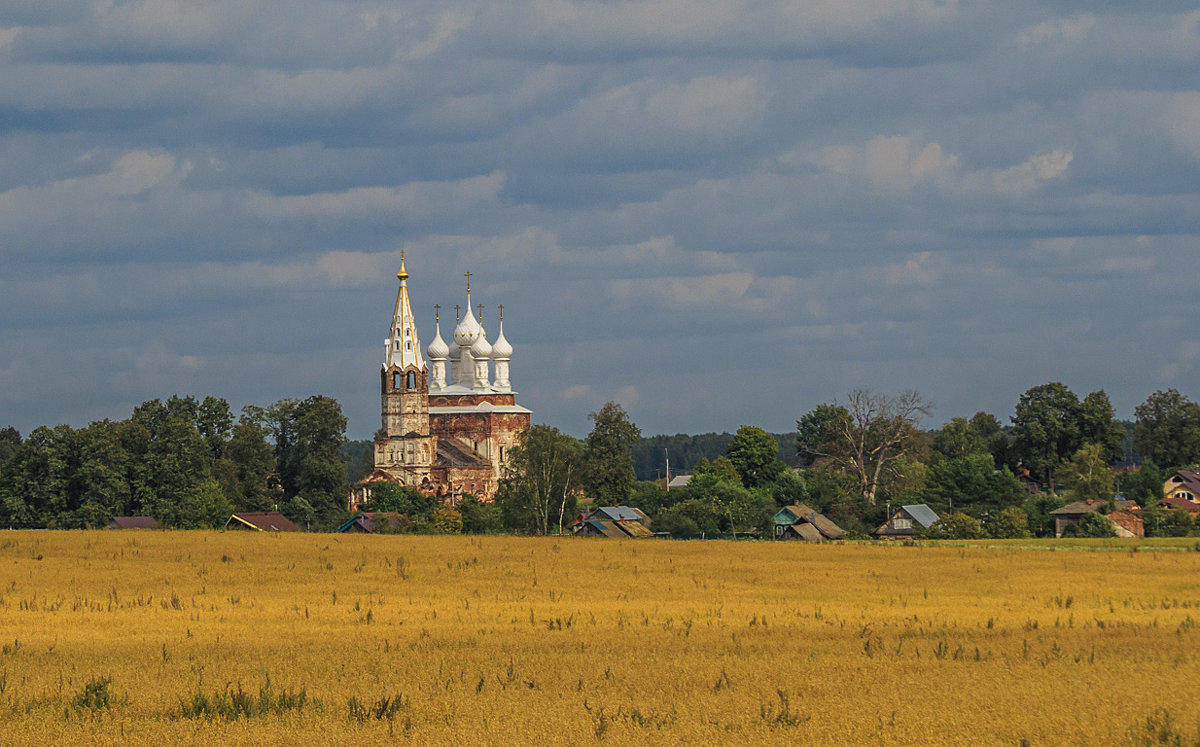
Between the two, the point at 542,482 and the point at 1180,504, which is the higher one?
the point at 542,482

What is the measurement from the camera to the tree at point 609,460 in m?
127

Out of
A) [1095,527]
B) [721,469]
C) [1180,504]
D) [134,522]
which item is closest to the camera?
[1095,527]

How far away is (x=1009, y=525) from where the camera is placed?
89688 mm

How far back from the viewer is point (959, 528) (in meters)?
85.9

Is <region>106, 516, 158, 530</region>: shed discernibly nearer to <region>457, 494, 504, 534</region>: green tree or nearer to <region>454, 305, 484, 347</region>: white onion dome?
<region>457, 494, 504, 534</region>: green tree

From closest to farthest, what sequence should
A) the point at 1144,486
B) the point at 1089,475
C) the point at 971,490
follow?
1. the point at 971,490
2. the point at 1089,475
3. the point at 1144,486

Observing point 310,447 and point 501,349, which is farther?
point 501,349

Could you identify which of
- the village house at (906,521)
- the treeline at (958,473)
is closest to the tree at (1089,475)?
the treeline at (958,473)

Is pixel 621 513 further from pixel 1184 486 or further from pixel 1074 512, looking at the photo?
pixel 1184 486

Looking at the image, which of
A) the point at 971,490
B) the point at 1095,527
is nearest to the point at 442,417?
the point at 971,490

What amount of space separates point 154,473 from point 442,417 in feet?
170

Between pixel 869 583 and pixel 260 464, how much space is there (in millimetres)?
77237

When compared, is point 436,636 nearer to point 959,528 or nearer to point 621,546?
point 621,546

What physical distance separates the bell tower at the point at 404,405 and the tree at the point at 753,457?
29.2 metres
